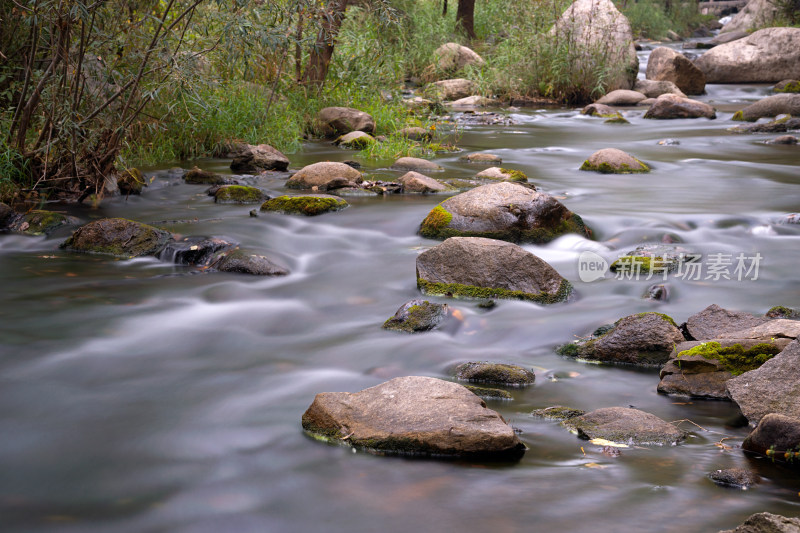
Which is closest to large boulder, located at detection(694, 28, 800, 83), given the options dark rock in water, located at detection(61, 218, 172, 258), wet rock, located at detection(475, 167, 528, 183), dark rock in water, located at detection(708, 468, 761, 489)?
wet rock, located at detection(475, 167, 528, 183)

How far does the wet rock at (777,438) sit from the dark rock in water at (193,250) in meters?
4.09

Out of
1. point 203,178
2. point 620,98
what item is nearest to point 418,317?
point 203,178

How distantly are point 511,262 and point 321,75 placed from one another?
26.8 feet

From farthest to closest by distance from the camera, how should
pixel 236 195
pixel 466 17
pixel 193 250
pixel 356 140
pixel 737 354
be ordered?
pixel 466 17
pixel 356 140
pixel 236 195
pixel 193 250
pixel 737 354

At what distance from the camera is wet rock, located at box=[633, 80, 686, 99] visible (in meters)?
18.4

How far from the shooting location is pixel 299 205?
712 centimetres

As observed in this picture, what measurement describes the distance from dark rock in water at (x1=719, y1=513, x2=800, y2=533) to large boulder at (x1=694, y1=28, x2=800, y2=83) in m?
20.8

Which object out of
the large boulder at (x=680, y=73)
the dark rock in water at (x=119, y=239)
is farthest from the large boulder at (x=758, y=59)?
the dark rock in water at (x=119, y=239)

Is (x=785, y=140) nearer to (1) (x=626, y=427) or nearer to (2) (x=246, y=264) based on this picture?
(2) (x=246, y=264)

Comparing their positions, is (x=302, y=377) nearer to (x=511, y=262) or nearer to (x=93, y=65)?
(x=511, y=262)

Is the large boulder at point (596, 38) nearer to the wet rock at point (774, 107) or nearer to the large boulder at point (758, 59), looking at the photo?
the wet rock at point (774, 107)

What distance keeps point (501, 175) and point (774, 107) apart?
27.1ft

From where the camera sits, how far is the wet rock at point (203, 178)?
834 cm

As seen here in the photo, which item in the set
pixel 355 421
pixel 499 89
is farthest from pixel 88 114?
pixel 499 89
